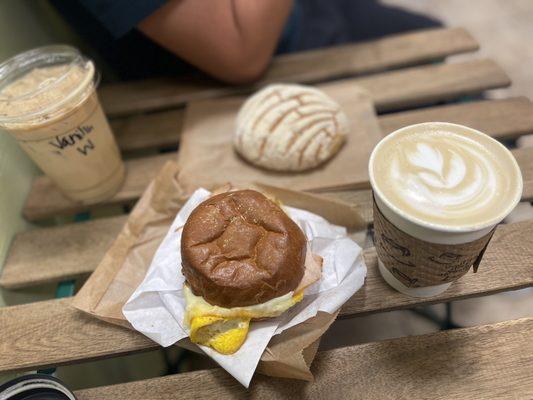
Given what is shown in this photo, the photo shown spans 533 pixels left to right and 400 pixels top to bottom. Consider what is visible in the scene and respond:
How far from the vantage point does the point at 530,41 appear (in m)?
2.73

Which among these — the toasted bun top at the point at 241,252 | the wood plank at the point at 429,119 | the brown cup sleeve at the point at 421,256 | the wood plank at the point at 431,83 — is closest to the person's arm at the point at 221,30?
the wood plank at the point at 429,119

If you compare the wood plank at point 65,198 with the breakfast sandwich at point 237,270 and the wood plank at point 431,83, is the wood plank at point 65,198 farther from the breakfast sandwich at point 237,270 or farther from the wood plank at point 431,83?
the wood plank at point 431,83

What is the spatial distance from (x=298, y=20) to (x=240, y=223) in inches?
47.4

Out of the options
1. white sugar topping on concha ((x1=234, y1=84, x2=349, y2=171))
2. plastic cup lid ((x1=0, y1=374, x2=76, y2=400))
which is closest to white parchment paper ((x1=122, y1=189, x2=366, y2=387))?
plastic cup lid ((x1=0, y1=374, x2=76, y2=400))

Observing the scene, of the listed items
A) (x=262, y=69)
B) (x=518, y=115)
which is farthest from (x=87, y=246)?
(x=518, y=115)

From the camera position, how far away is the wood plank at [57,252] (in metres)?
0.99

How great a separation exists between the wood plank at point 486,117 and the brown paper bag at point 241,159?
8cm

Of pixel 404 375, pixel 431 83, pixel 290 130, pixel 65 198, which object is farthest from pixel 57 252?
pixel 431 83

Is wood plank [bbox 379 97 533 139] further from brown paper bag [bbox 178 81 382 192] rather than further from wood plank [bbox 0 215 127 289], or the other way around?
wood plank [bbox 0 215 127 289]

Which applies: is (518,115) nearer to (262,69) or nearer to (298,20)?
(262,69)

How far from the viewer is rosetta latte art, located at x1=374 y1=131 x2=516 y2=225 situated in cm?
63

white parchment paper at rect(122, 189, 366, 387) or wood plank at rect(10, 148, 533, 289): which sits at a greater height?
white parchment paper at rect(122, 189, 366, 387)

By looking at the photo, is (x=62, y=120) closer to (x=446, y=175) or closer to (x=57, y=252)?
(x=57, y=252)

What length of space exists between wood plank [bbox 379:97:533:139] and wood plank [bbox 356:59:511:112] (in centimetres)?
7
